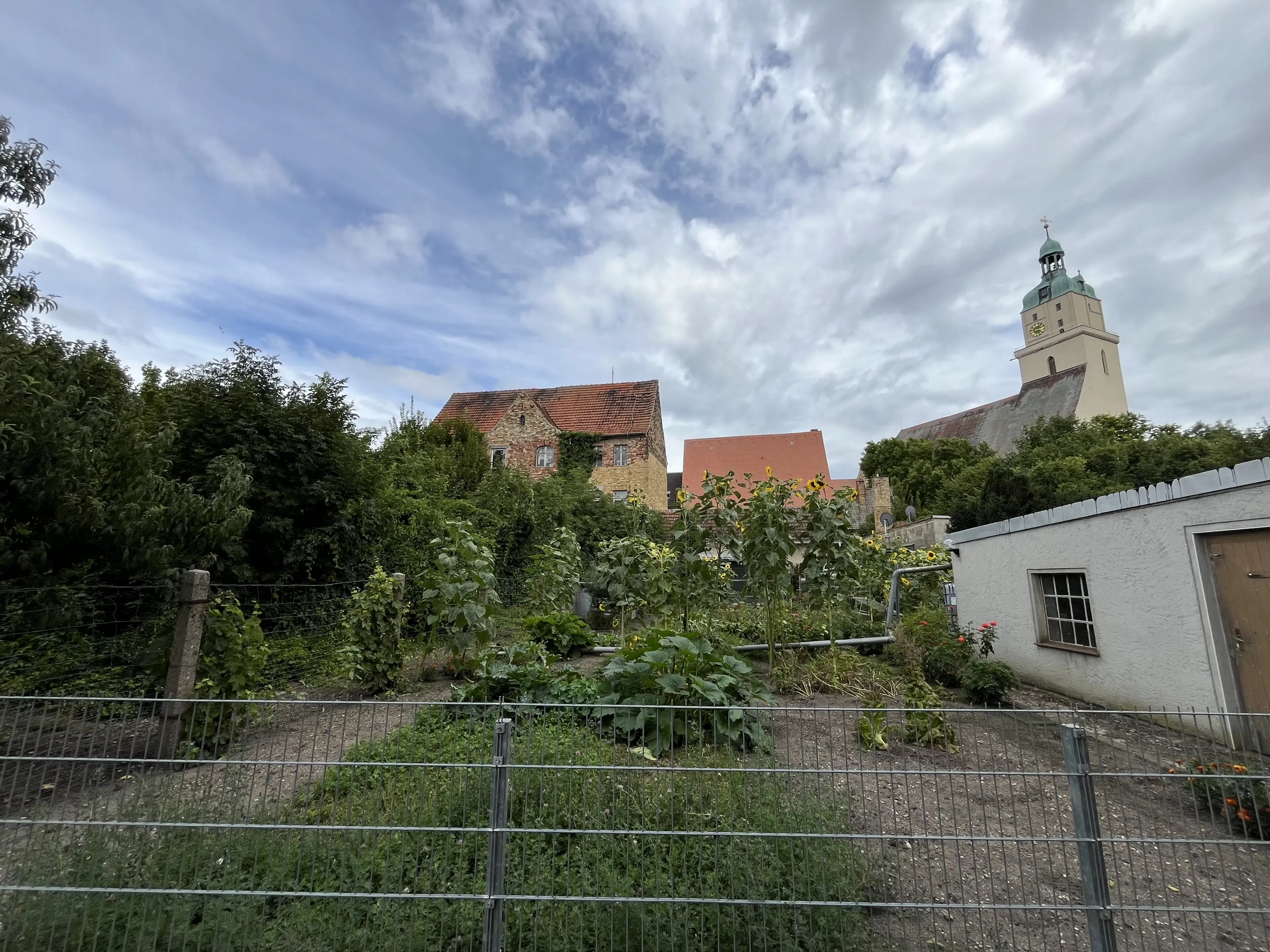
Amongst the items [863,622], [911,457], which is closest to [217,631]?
[863,622]

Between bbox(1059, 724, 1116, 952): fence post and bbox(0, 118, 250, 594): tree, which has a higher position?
bbox(0, 118, 250, 594): tree

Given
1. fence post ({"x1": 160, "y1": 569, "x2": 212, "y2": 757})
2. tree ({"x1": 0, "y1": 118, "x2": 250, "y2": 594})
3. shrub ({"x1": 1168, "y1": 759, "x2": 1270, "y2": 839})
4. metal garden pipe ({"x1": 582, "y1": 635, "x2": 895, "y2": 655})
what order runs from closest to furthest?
1. shrub ({"x1": 1168, "y1": 759, "x2": 1270, "y2": 839})
2. tree ({"x1": 0, "y1": 118, "x2": 250, "y2": 594})
3. fence post ({"x1": 160, "y1": 569, "x2": 212, "y2": 757})
4. metal garden pipe ({"x1": 582, "y1": 635, "x2": 895, "y2": 655})

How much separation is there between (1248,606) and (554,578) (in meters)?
7.95

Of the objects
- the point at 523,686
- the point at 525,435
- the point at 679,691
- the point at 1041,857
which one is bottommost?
the point at 1041,857

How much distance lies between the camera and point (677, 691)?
13.0 ft

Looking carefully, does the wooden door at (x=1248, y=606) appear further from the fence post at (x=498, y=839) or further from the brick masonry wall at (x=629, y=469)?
the brick masonry wall at (x=629, y=469)

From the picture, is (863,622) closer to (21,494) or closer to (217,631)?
(217,631)

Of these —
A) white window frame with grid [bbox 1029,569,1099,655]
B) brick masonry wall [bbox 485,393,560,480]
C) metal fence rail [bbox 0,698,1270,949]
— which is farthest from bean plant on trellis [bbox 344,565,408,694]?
brick masonry wall [bbox 485,393,560,480]

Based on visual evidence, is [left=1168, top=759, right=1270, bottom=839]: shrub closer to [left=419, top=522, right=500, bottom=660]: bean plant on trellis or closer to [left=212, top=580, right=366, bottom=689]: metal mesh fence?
[left=419, top=522, right=500, bottom=660]: bean plant on trellis

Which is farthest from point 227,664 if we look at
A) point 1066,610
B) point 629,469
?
Answer: point 629,469

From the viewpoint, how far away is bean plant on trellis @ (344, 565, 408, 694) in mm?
5785

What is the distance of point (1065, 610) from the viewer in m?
6.78

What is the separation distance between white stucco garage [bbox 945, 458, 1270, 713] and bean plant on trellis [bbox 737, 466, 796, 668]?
10.2ft

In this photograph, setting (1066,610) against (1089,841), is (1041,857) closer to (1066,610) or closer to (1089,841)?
(1089,841)
